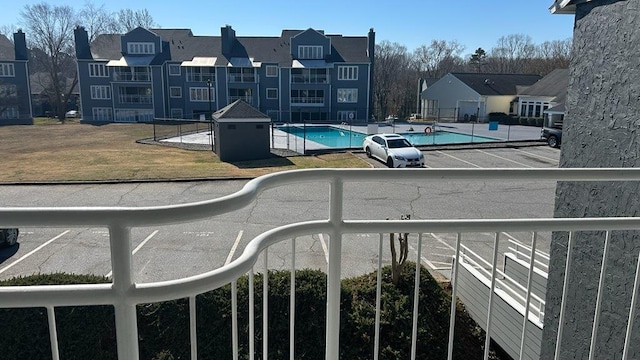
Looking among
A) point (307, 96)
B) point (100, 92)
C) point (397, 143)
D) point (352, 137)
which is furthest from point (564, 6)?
point (100, 92)

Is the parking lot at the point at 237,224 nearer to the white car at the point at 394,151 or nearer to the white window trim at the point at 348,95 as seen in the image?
the white car at the point at 394,151

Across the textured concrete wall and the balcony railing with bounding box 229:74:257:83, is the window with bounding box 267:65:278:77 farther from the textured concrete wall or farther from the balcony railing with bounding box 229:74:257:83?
the textured concrete wall

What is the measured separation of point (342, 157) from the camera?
23953 mm

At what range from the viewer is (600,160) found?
3676 millimetres

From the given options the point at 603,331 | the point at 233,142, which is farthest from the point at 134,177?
the point at 603,331

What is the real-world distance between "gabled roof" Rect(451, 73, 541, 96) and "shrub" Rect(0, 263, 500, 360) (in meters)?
43.8

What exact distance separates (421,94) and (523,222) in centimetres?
5306

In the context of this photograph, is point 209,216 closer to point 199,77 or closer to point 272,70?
point 272,70

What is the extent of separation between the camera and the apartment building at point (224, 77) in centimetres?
4559

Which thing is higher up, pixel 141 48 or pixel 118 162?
pixel 141 48

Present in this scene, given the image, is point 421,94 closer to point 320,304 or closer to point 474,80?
point 474,80

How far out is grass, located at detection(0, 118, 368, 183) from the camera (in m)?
19.1

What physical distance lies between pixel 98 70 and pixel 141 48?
16.8 feet

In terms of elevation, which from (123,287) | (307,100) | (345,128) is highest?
(307,100)
